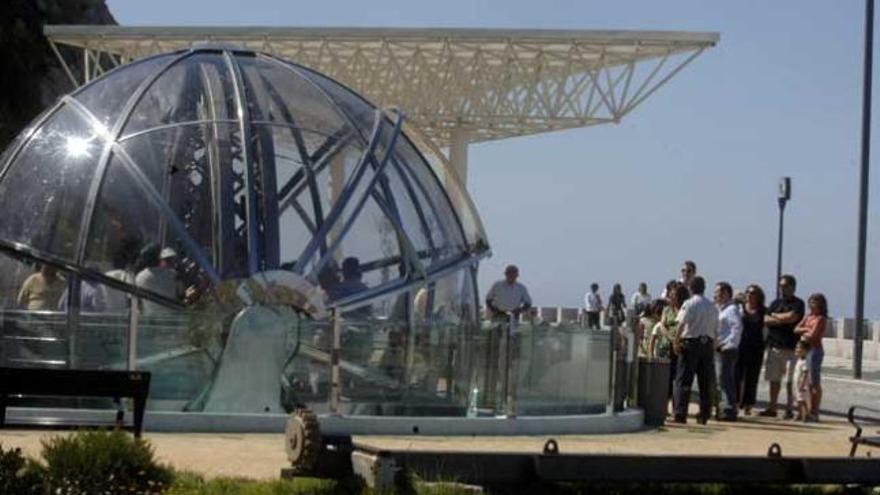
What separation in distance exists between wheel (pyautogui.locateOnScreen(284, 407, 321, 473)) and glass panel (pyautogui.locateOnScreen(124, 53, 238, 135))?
927cm

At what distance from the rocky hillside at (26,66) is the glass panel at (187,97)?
37.1 meters

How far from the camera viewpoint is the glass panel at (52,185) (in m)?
19.4

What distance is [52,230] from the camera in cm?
1945

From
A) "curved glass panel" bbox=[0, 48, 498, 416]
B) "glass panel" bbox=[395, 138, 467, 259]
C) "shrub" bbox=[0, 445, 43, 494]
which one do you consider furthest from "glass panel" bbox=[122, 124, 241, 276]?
"shrub" bbox=[0, 445, 43, 494]

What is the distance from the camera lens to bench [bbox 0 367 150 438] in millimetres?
14156

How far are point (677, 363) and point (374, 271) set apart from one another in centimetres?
385

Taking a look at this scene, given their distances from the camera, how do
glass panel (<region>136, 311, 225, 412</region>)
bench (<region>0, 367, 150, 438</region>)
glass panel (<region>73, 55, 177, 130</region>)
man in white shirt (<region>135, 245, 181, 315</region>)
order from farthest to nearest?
glass panel (<region>73, 55, 177, 130</region>)
man in white shirt (<region>135, 245, 181, 315</region>)
glass panel (<region>136, 311, 225, 412</region>)
bench (<region>0, 367, 150, 438</region>)

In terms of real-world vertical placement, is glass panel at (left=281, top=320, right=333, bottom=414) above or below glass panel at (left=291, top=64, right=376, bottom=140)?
below

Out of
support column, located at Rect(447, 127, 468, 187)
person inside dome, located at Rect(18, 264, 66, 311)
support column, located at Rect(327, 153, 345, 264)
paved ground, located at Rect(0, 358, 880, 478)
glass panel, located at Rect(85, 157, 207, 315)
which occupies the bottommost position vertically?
paved ground, located at Rect(0, 358, 880, 478)

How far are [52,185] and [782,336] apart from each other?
29.1 feet

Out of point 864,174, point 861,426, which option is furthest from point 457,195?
point 864,174

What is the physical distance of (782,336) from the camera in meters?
22.0

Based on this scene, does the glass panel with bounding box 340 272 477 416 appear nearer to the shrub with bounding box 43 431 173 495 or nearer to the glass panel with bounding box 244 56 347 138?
the glass panel with bounding box 244 56 347 138

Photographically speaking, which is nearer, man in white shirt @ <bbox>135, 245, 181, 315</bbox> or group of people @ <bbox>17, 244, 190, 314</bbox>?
group of people @ <bbox>17, 244, 190, 314</bbox>
